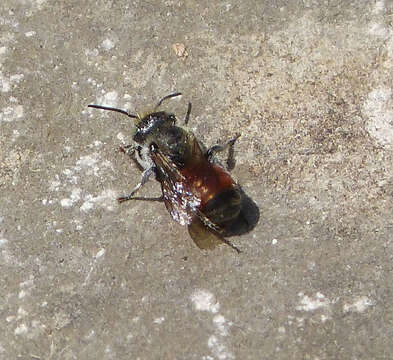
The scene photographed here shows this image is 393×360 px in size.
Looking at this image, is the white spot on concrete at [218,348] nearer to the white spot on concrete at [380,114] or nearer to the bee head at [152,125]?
the bee head at [152,125]

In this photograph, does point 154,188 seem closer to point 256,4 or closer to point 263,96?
point 263,96

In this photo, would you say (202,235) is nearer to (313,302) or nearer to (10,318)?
(313,302)

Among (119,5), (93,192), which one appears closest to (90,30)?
(119,5)

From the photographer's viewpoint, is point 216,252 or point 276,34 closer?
point 216,252

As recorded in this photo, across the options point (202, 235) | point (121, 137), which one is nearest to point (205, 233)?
point (202, 235)

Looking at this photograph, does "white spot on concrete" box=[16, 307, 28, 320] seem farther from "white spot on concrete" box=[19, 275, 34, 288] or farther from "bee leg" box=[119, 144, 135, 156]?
"bee leg" box=[119, 144, 135, 156]

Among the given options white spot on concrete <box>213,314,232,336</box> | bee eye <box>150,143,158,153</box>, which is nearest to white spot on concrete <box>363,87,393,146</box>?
bee eye <box>150,143,158,153</box>

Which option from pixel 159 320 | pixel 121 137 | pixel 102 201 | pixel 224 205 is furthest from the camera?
pixel 121 137
